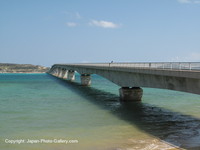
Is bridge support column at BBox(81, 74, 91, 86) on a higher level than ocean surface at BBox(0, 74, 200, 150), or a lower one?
higher

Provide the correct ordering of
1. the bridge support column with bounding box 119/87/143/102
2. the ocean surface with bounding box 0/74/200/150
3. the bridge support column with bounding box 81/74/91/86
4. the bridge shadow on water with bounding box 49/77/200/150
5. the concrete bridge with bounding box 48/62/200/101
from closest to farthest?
the ocean surface with bounding box 0/74/200/150, the bridge shadow on water with bounding box 49/77/200/150, the concrete bridge with bounding box 48/62/200/101, the bridge support column with bounding box 119/87/143/102, the bridge support column with bounding box 81/74/91/86

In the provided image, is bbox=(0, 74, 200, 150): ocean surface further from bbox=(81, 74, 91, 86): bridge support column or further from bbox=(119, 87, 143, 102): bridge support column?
bbox=(81, 74, 91, 86): bridge support column

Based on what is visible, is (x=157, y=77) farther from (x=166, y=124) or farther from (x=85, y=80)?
(x=85, y=80)

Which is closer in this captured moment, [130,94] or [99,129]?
[99,129]

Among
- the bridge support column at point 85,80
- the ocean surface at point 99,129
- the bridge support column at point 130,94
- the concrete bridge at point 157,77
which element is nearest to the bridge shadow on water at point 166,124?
the ocean surface at point 99,129

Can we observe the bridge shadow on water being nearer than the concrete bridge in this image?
Yes

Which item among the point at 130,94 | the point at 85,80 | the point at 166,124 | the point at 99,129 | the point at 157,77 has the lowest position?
the point at 99,129

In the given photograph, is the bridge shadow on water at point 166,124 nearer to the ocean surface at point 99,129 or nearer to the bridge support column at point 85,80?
the ocean surface at point 99,129

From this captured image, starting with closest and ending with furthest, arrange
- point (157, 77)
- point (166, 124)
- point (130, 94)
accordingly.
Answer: point (166, 124), point (157, 77), point (130, 94)

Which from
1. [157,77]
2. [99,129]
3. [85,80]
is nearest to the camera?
[99,129]

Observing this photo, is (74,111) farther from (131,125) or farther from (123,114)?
(131,125)

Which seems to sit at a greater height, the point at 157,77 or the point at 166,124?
the point at 157,77

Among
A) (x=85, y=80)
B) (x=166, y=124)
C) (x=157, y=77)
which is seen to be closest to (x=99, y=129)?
(x=166, y=124)

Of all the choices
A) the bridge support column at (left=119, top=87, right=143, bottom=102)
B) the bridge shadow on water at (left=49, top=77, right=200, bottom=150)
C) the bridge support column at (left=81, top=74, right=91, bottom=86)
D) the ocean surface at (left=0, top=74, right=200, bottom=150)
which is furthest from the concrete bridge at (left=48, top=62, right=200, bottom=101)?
the bridge support column at (left=81, top=74, right=91, bottom=86)
